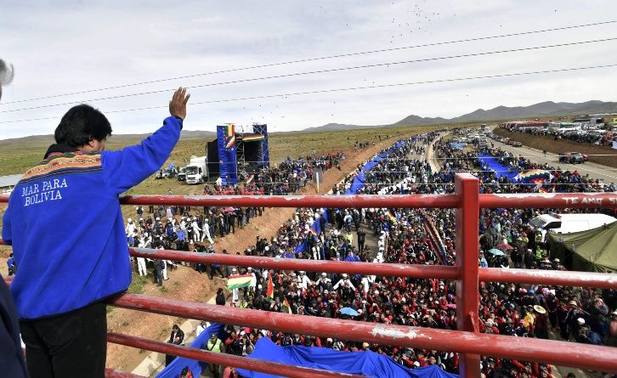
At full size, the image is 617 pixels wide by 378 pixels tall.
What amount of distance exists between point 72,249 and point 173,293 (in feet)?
57.4

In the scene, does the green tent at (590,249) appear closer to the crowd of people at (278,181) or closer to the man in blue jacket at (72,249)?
the man in blue jacket at (72,249)

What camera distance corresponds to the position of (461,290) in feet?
5.30

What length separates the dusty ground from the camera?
13867 millimetres

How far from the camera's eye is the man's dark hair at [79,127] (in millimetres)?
2115

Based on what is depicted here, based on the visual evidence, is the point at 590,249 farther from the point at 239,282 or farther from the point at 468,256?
the point at 468,256

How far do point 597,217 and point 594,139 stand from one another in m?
44.0

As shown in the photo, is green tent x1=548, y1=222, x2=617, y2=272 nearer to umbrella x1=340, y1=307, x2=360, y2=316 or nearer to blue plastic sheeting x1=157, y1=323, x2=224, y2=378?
umbrella x1=340, y1=307, x2=360, y2=316

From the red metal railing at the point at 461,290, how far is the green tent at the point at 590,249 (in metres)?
13.6

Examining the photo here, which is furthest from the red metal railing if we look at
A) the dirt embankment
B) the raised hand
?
the dirt embankment

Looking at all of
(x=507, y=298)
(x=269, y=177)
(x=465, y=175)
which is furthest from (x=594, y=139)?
(x=465, y=175)

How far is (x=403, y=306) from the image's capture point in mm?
11289

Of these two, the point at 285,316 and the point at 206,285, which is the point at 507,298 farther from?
the point at 206,285

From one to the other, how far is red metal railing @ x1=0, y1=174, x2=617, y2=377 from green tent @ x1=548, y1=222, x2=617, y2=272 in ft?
44.7

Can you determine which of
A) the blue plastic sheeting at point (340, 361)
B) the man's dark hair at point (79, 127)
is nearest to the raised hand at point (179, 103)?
the man's dark hair at point (79, 127)
